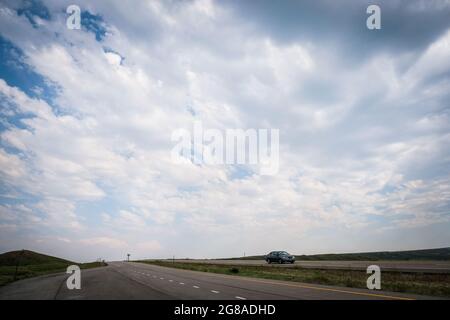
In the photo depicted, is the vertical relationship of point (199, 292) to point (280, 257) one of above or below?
above

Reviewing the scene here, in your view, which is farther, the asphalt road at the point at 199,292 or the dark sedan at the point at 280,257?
the dark sedan at the point at 280,257

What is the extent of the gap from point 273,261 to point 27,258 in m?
95.8

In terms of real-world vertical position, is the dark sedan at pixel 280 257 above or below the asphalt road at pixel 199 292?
below

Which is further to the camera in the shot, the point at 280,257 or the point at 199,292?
the point at 280,257

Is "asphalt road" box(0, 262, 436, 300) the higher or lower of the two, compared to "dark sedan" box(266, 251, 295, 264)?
higher

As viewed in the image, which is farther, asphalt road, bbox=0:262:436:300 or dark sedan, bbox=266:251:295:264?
dark sedan, bbox=266:251:295:264
